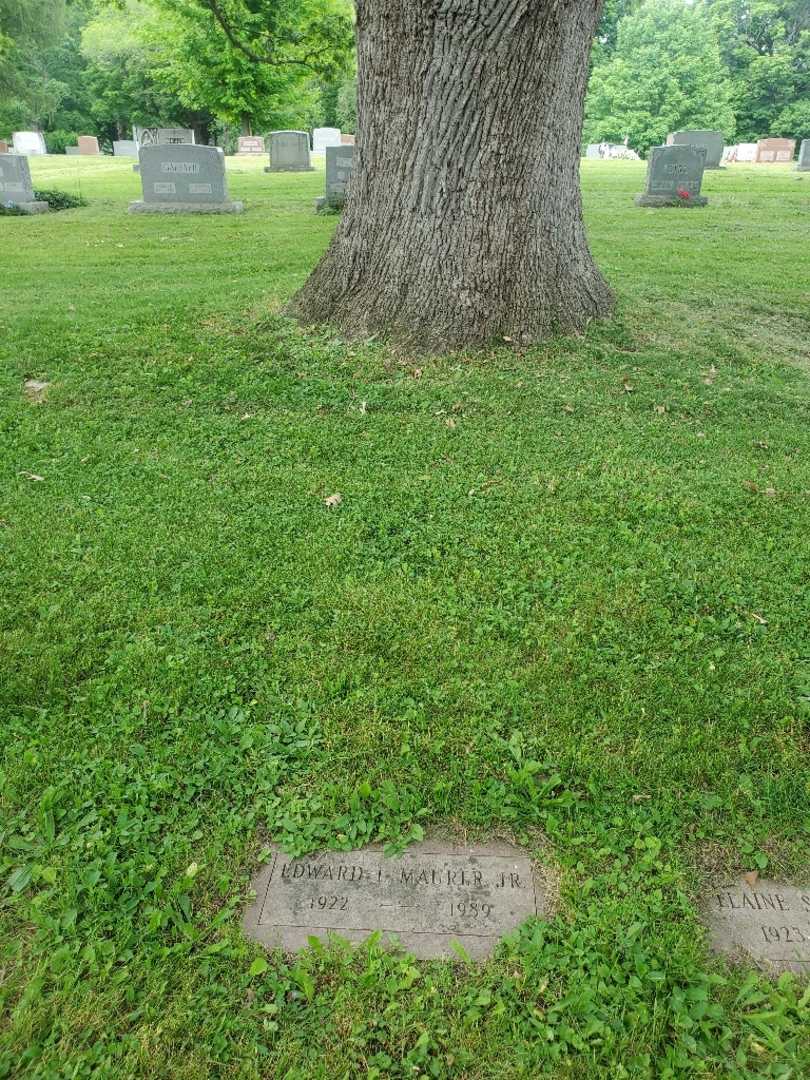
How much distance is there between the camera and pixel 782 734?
113 inches

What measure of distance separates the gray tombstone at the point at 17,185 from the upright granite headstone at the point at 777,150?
43.6 m

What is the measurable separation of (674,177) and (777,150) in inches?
1388

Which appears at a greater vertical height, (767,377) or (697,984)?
(767,377)

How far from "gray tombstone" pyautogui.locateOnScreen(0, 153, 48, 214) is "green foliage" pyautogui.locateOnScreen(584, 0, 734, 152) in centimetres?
4454

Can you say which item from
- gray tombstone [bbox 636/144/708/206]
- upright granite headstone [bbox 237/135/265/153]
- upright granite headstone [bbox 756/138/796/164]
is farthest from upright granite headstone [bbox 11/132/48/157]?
upright granite headstone [bbox 756/138/796/164]

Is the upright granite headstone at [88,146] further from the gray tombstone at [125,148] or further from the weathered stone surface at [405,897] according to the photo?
the weathered stone surface at [405,897]

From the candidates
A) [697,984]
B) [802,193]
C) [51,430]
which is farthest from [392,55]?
[802,193]

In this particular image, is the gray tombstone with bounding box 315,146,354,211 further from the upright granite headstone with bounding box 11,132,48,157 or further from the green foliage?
the green foliage

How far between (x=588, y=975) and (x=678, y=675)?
142 centimetres

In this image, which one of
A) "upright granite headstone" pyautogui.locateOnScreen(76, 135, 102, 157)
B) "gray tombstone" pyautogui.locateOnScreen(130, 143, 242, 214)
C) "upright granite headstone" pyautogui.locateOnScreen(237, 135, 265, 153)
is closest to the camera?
"gray tombstone" pyautogui.locateOnScreen(130, 143, 242, 214)

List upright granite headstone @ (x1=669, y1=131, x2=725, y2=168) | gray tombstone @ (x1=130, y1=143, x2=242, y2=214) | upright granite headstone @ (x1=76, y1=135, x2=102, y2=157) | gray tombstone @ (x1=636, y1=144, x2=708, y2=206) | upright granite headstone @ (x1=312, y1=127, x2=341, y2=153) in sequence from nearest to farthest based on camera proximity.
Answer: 1. gray tombstone @ (x1=130, y1=143, x2=242, y2=214)
2. gray tombstone @ (x1=636, y1=144, x2=708, y2=206)
3. upright granite headstone @ (x1=669, y1=131, x2=725, y2=168)
4. upright granite headstone @ (x1=312, y1=127, x2=341, y2=153)
5. upright granite headstone @ (x1=76, y1=135, x2=102, y2=157)

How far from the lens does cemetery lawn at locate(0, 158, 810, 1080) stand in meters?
1.98

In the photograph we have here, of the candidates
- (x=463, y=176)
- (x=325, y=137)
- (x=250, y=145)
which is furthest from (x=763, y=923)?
(x=325, y=137)

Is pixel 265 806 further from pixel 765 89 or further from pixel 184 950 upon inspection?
pixel 765 89
